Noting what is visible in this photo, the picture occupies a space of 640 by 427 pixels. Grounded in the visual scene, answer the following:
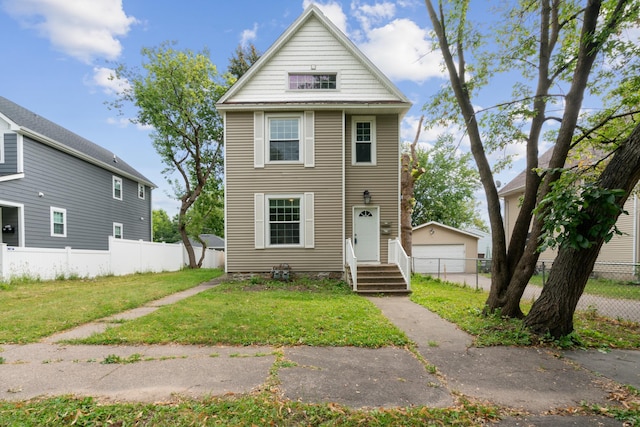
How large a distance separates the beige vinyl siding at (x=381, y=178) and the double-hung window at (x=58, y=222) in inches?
513

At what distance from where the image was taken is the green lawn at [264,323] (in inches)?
167

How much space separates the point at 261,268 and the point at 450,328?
6.59 m

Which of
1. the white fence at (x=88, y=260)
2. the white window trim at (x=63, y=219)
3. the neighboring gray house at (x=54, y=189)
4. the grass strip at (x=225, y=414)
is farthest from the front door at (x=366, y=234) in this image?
the white window trim at (x=63, y=219)

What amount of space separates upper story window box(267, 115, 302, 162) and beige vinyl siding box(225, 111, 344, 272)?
1.14ft

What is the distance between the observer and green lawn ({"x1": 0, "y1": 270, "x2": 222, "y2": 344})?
4.79 metres

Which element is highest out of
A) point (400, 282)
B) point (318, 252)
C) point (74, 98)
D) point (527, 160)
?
point (74, 98)

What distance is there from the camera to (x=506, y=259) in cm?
537

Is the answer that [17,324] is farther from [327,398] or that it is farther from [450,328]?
[450,328]

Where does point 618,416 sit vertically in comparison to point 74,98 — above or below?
below

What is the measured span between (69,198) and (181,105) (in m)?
7.16

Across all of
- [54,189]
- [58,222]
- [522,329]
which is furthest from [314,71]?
[58,222]

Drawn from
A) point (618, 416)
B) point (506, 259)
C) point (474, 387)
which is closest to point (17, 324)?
point (474, 387)

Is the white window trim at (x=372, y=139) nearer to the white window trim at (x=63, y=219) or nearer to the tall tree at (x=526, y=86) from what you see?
the tall tree at (x=526, y=86)

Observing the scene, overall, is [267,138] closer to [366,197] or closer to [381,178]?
[366,197]
